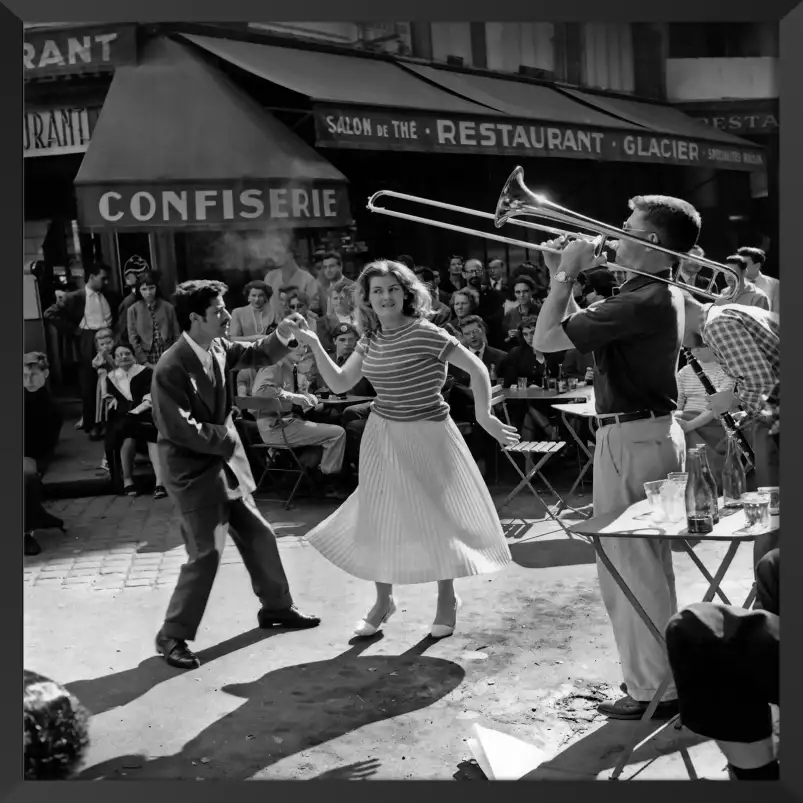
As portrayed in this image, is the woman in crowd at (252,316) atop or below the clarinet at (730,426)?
atop

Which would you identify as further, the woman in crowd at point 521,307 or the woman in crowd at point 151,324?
the woman in crowd at point 521,307

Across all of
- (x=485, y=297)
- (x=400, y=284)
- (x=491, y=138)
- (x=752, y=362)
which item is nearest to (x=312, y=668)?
(x=400, y=284)

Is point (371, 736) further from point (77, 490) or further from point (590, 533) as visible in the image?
point (77, 490)

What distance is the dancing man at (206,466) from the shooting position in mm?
4074

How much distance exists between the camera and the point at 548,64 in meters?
4.03

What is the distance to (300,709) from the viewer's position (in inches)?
152

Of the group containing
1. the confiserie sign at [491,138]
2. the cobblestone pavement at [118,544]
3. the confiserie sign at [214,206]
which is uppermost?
the confiserie sign at [491,138]

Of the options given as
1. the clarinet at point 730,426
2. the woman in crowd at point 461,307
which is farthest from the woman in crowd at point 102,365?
the clarinet at point 730,426

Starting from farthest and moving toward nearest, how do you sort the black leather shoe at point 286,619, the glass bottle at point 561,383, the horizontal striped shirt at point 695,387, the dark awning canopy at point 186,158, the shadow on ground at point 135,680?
the glass bottle at point 561,383 < the horizontal striped shirt at point 695,387 < the black leather shoe at point 286,619 < the dark awning canopy at point 186,158 < the shadow on ground at point 135,680

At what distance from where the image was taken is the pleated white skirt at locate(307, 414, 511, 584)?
4.27m

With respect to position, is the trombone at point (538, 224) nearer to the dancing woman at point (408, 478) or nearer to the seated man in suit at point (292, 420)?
the dancing woman at point (408, 478)

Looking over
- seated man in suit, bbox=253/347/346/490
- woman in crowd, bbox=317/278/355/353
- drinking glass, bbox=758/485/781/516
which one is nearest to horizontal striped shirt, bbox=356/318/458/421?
woman in crowd, bbox=317/278/355/353

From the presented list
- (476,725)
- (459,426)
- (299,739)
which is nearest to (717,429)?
(459,426)

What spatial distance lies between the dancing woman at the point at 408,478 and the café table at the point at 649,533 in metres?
0.91
